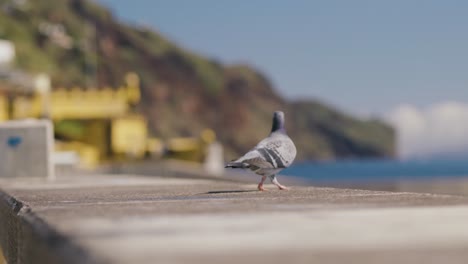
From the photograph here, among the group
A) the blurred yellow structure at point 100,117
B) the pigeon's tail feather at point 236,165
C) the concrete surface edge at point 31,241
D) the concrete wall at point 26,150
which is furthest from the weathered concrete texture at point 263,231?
the blurred yellow structure at point 100,117

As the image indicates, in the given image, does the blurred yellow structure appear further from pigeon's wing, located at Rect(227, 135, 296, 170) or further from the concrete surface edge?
the concrete surface edge

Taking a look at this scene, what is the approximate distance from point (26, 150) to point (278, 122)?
10.9 m

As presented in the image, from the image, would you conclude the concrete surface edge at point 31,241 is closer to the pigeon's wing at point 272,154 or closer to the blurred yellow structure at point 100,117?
the pigeon's wing at point 272,154

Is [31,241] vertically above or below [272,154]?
below

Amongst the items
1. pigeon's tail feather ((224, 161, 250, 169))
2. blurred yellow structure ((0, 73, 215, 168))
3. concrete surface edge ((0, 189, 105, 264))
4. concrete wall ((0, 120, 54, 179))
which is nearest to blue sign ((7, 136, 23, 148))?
concrete wall ((0, 120, 54, 179))

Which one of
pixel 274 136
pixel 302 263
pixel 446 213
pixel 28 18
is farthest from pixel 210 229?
pixel 28 18

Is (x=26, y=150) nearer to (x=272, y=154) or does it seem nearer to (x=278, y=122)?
(x=278, y=122)

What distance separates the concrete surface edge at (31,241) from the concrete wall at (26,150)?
10.5m

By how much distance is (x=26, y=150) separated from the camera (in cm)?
1842

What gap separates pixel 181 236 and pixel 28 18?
17919 cm

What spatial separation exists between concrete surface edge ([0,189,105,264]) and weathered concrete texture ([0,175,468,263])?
0.02 metres

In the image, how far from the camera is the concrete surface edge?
3867mm

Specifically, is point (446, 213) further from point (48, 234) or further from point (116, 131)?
point (116, 131)

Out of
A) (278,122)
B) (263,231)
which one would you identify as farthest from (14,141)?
(263,231)
